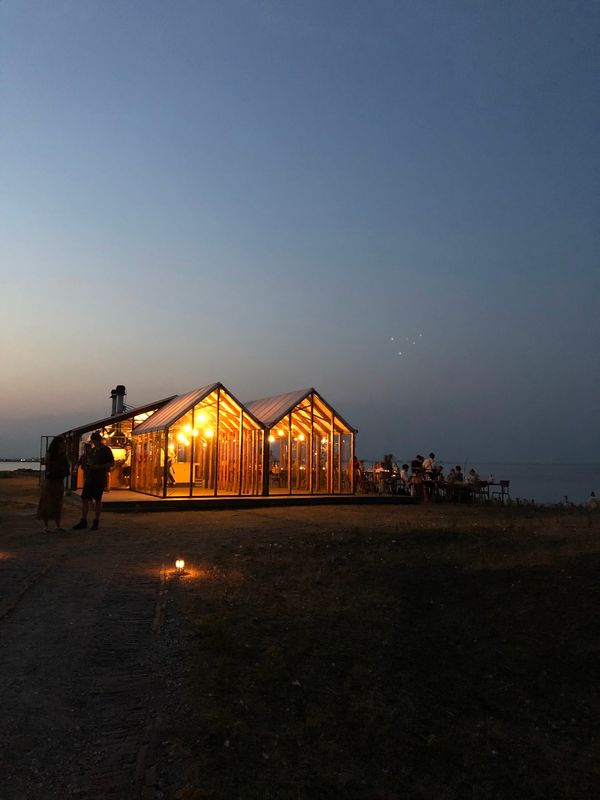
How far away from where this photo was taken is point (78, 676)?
494 centimetres

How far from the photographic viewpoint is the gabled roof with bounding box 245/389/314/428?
21.2 metres

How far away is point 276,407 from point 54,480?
11182 mm

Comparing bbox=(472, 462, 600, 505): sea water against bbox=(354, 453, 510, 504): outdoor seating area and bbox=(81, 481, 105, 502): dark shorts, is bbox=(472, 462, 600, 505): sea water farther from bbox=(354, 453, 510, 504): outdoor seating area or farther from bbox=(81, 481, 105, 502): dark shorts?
bbox=(81, 481, 105, 502): dark shorts

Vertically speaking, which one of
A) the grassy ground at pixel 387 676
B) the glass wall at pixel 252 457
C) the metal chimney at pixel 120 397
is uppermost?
the metal chimney at pixel 120 397

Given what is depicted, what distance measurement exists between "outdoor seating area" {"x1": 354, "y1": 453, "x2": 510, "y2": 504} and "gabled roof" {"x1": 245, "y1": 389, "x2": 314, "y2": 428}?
338 centimetres

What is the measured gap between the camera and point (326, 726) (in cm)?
450

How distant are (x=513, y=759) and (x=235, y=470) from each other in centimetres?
1901

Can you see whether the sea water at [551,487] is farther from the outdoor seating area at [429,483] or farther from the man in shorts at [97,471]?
the man in shorts at [97,471]

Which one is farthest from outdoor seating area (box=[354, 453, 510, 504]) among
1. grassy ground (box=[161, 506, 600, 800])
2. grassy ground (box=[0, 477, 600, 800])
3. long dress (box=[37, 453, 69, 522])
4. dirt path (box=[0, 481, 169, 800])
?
dirt path (box=[0, 481, 169, 800])

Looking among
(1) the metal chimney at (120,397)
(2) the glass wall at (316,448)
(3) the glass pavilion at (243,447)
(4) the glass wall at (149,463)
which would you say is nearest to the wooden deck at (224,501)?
(3) the glass pavilion at (243,447)

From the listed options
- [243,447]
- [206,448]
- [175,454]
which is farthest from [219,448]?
[206,448]

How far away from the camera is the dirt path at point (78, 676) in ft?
12.1

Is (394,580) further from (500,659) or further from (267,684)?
(267,684)

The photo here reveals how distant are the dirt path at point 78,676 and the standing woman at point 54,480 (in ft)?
9.45
